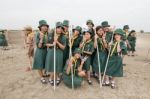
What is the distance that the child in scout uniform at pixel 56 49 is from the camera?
8433mm

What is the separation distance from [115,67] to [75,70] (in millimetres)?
1388

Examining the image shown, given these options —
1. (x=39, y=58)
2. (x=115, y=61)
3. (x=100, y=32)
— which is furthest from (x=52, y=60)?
(x=115, y=61)

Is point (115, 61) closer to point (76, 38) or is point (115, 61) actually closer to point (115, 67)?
point (115, 67)

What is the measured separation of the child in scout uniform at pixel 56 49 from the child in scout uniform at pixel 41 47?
21 cm

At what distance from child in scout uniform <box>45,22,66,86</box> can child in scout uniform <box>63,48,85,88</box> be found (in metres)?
0.28

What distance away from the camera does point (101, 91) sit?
8.58 m

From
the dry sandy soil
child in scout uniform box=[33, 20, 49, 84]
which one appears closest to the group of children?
child in scout uniform box=[33, 20, 49, 84]

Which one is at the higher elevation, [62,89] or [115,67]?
[115,67]

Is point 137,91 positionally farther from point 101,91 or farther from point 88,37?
point 88,37

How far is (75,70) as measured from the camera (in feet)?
28.0

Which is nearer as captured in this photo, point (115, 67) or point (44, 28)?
point (44, 28)

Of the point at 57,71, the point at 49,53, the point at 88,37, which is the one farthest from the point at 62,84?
the point at 88,37

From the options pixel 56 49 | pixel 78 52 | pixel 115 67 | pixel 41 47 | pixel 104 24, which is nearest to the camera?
pixel 78 52

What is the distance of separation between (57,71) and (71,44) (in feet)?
3.38
